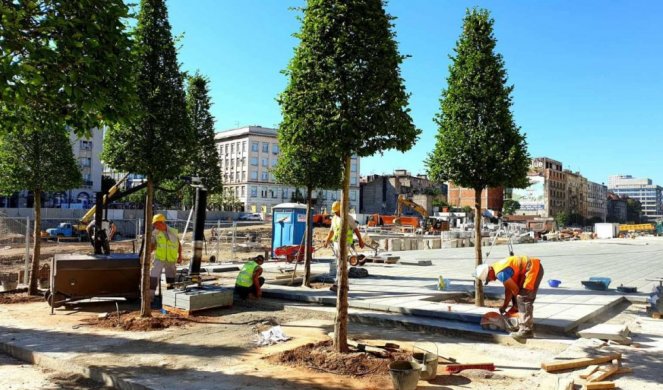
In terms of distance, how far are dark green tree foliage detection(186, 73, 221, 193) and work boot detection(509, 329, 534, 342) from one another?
15.3m

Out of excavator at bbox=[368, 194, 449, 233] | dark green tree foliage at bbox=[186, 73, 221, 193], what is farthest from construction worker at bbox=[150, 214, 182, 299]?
excavator at bbox=[368, 194, 449, 233]

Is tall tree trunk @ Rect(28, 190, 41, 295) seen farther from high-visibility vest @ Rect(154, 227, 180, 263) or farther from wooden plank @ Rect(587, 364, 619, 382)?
wooden plank @ Rect(587, 364, 619, 382)

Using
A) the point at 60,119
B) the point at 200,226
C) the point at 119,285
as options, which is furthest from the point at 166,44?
the point at 119,285

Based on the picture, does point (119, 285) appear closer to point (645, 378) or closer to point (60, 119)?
point (60, 119)

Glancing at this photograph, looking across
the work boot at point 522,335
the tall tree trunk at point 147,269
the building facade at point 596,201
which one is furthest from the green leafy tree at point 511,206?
the tall tree trunk at point 147,269

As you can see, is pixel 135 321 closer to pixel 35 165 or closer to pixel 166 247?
pixel 166 247

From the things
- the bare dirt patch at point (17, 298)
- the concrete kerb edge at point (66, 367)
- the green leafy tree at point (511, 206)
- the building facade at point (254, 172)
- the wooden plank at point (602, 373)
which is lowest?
the concrete kerb edge at point (66, 367)

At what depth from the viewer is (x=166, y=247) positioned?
10.8 meters

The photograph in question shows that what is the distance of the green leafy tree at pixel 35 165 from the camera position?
11.3 metres

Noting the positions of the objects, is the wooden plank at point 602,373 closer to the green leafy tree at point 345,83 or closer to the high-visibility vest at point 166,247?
the green leafy tree at point 345,83

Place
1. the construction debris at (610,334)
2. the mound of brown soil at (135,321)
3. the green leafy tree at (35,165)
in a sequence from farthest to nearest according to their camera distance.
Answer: the green leafy tree at (35,165) < the mound of brown soil at (135,321) < the construction debris at (610,334)

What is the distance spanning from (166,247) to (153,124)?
3046 millimetres

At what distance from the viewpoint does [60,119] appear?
20.2 feet

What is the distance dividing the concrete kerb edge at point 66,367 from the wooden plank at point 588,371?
15.6ft
